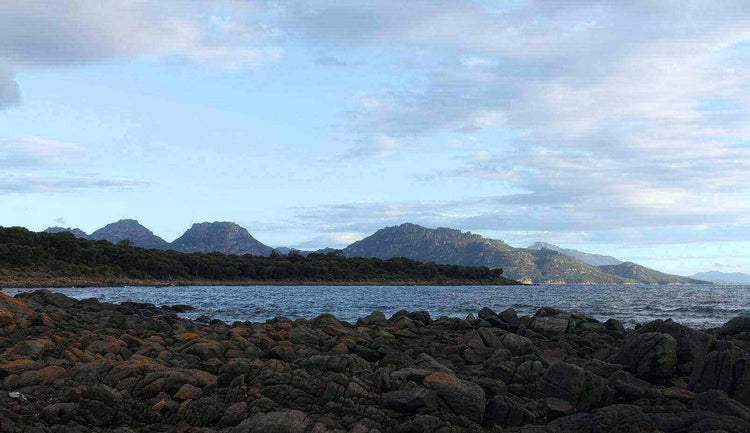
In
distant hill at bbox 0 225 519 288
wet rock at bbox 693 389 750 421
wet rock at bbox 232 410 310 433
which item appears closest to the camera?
wet rock at bbox 232 410 310 433

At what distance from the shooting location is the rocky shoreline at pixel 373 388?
11.1 m

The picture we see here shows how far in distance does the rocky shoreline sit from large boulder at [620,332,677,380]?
1.5 inches

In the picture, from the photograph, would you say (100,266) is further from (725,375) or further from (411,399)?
(725,375)

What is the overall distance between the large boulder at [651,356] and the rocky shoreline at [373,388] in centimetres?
A: 4

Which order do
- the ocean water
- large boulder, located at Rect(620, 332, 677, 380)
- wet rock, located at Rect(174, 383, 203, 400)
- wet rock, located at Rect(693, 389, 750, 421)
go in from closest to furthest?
1. wet rock, located at Rect(693, 389, 750, 421)
2. wet rock, located at Rect(174, 383, 203, 400)
3. large boulder, located at Rect(620, 332, 677, 380)
4. the ocean water

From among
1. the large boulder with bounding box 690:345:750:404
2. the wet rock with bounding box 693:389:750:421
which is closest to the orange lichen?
the large boulder with bounding box 690:345:750:404

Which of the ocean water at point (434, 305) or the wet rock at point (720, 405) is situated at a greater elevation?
the wet rock at point (720, 405)

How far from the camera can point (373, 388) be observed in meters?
13.3

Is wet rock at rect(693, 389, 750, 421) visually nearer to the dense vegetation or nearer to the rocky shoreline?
the rocky shoreline

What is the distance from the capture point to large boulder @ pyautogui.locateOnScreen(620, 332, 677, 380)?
49.0ft

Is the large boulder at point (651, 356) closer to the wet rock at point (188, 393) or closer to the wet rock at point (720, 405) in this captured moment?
the wet rock at point (720, 405)

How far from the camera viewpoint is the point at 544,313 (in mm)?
30312

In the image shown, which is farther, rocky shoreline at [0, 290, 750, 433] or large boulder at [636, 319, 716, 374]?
large boulder at [636, 319, 716, 374]

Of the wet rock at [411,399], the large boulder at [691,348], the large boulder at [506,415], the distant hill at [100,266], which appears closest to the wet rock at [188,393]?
the wet rock at [411,399]
